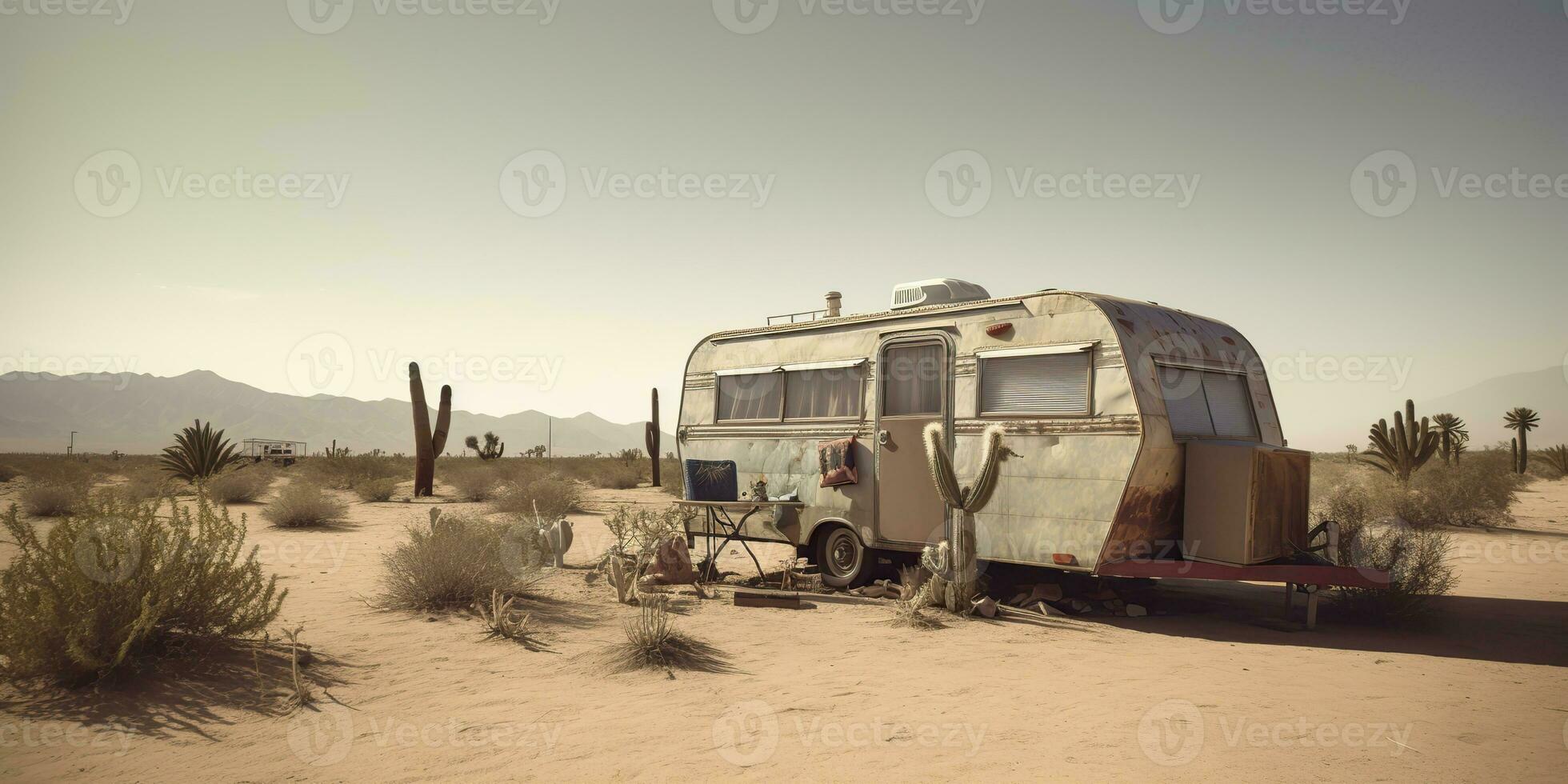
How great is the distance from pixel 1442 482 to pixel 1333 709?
14.5 metres

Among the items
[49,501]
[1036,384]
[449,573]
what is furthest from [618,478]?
[1036,384]

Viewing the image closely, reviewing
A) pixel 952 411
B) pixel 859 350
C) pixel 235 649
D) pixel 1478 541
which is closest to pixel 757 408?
pixel 859 350

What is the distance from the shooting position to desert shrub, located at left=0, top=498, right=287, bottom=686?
5031 mm

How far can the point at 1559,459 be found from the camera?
30.7 metres

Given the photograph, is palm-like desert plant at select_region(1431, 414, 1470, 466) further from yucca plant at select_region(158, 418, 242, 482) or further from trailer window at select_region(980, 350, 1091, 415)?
yucca plant at select_region(158, 418, 242, 482)

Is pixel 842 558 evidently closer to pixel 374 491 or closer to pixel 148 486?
pixel 374 491

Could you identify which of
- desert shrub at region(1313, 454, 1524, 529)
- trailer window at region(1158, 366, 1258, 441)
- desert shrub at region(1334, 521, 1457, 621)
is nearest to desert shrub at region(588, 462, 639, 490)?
desert shrub at region(1313, 454, 1524, 529)

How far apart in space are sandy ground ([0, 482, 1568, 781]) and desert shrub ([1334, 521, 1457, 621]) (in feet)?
0.84

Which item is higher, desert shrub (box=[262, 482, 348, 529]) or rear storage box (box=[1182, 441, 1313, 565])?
rear storage box (box=[1182, 441, 1313, 565])

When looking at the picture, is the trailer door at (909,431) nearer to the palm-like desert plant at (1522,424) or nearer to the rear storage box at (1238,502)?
the rear storage box at (1238,502)

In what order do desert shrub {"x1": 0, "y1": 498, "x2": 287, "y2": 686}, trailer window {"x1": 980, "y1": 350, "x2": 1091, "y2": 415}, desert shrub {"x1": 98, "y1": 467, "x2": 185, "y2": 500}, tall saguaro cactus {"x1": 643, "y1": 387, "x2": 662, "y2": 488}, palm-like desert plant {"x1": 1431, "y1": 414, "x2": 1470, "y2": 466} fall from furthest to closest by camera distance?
tall saguaro cactus {"x1": 643, "y1": 387, "x2": 662, "y2": 488} → palm-like desert plant {"x1": 1431, "y1": 414, "x2": 1470, "y2": 466} → desert shrub {"x1": 98, "y1": 467, "x2": 185, "y2": 500} → trailer window {"x1": 980, "y1": 350, "x2": 1091, "y2": 415} → desert shrub {"x1": 0, "y1": 498, "x2": 287, "y2": 686}

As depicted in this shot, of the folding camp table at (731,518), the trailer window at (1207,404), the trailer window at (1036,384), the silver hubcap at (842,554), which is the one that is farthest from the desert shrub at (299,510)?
the trailer window at (1207,404)

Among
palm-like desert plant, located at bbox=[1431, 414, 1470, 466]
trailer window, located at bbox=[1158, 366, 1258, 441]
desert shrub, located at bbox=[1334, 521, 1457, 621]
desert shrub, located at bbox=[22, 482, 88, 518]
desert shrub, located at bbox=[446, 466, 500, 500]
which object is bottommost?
desert shrub, located at bbox=[22, 482, 88, 518]

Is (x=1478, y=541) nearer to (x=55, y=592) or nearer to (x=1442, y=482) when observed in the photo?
(x=1442, y=482)
